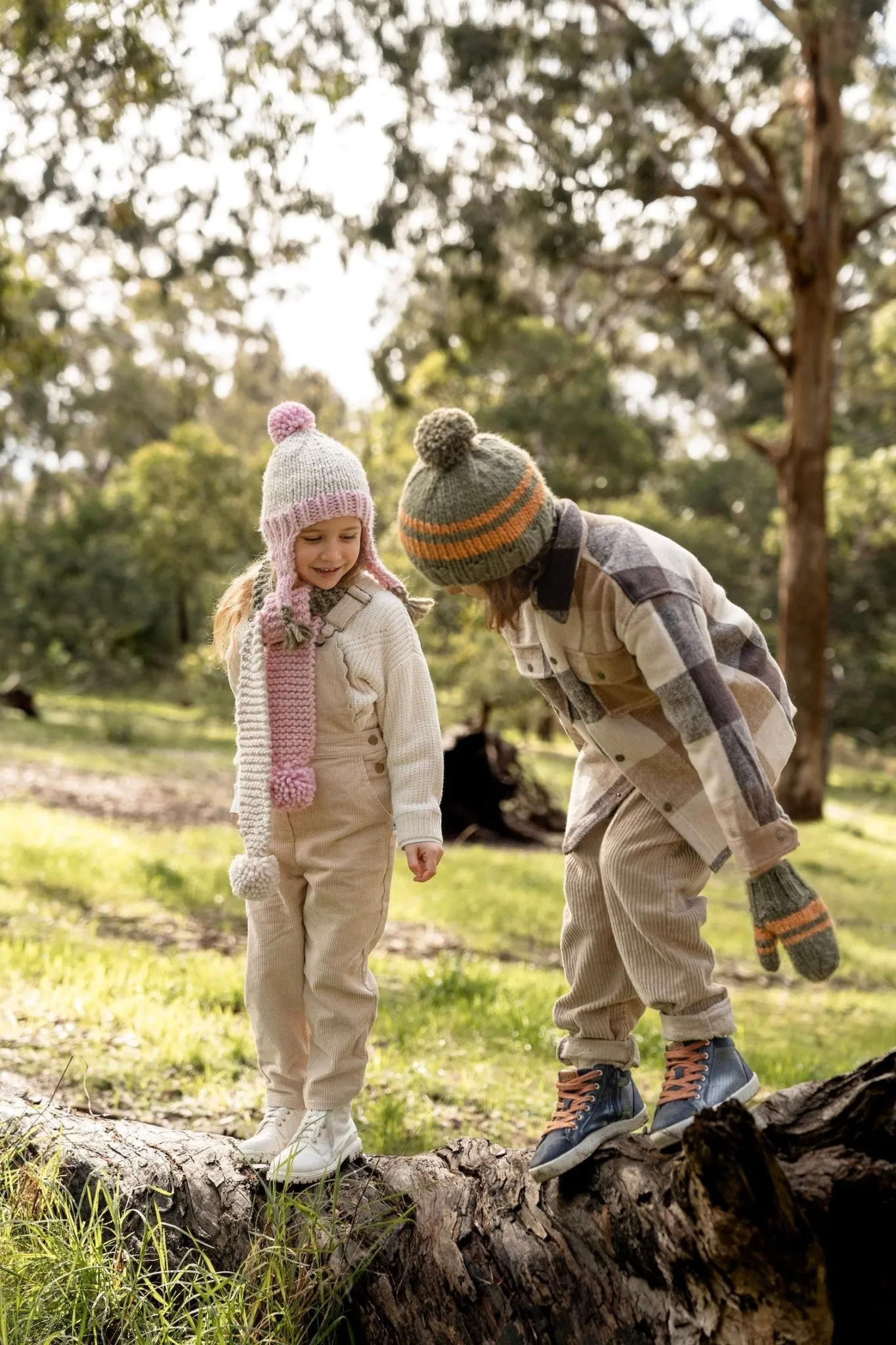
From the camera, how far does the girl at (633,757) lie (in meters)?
2.66

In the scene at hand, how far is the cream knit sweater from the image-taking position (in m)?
3.00

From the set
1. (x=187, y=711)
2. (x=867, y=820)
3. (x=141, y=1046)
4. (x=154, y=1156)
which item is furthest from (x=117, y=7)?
(x=187, y=711)

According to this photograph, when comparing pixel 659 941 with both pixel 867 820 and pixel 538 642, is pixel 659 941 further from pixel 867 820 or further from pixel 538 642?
pixel 867 820

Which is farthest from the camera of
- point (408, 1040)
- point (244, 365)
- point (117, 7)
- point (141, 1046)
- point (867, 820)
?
point (244, 365)

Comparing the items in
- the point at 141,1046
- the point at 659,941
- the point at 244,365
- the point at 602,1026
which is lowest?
the point at 141,1046

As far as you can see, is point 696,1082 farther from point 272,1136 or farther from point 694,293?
point 694,293

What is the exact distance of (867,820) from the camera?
17812 mm

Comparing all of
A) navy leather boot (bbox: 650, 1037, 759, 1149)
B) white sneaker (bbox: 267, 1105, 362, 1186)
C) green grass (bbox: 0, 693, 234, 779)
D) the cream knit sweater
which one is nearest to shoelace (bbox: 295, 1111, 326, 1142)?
white sneaker (bbox: 267, 1105, 362, 1186)

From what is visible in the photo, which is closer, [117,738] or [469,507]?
[469,507]

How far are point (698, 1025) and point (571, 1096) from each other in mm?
336

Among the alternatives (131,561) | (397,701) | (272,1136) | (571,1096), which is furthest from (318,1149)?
(131,561)

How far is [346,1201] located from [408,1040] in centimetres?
217

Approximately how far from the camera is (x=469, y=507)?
2785 mm

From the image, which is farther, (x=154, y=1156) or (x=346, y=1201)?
(x=154, y=1156)
